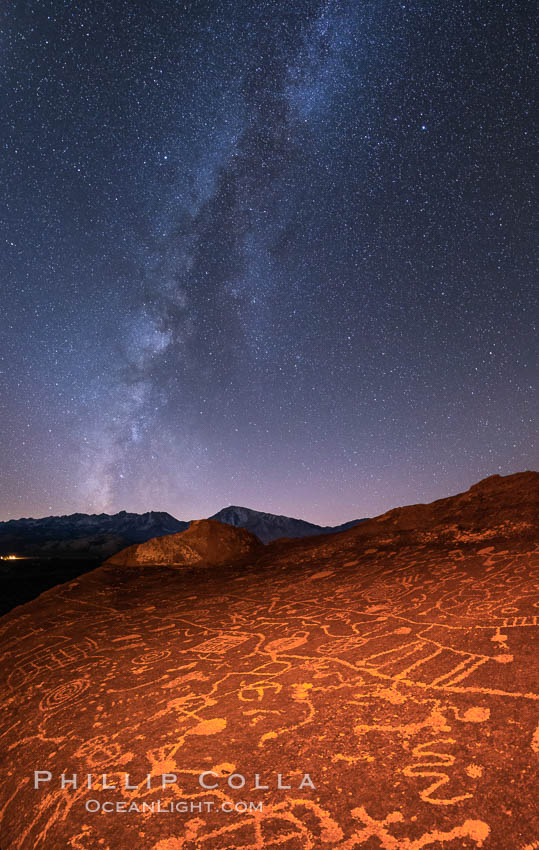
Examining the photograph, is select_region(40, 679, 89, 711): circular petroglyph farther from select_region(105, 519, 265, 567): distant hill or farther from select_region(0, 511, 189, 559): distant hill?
select_region(0, 511, 189, 559): distant hill

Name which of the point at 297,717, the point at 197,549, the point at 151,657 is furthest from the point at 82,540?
the point at 297,717

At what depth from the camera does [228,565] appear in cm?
954

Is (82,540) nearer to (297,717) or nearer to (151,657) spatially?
(151,657)

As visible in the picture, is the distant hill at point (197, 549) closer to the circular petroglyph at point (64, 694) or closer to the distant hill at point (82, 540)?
the circular petroglyph at point (64, 694)

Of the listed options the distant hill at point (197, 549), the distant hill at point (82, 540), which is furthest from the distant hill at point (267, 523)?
the distant hill at point (197, 549)

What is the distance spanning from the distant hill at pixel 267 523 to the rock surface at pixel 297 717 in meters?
162

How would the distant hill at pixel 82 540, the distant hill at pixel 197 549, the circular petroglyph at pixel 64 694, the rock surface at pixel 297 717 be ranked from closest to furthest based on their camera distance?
the rock surface at pixel 297 717
the circular petroglyph at pixel 64 694
the distant hill at pixel 197 549
the distant hill at pixel 82 540

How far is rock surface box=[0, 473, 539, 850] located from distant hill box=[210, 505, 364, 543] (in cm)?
16249

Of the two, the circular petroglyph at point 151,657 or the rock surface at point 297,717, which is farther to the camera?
the circular petroglyph at point 151,657

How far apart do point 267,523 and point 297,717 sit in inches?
7007

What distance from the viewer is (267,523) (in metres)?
176

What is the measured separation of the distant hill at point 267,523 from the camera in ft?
555

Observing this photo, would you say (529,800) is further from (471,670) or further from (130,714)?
(130,714)

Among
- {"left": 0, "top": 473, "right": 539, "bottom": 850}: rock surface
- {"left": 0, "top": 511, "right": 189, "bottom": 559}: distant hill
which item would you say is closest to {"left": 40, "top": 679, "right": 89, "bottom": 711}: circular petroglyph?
{"left": 0, "top": 473, "right": 539, "bottom": 850}: rock surface
